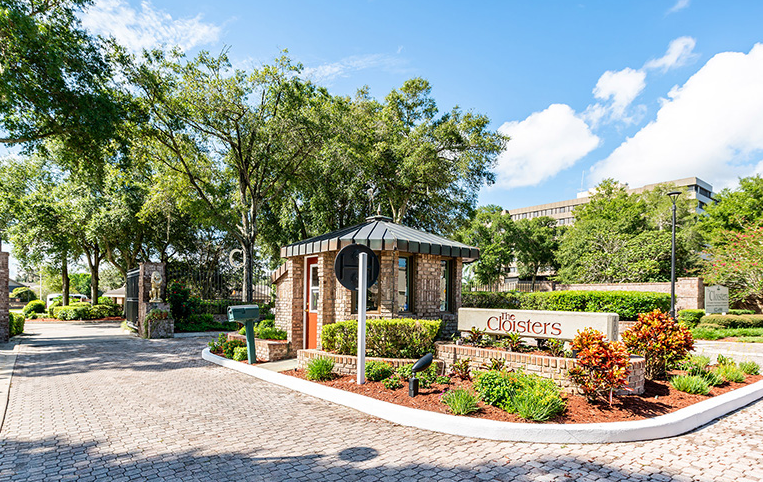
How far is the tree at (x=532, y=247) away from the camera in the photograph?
128ft

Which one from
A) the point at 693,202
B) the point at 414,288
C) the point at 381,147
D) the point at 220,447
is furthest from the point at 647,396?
the point at 693,202

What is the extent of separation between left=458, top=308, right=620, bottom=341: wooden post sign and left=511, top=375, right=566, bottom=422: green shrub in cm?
119

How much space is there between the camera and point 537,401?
214 inches

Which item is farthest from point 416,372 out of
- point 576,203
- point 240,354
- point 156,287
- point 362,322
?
point 576,203

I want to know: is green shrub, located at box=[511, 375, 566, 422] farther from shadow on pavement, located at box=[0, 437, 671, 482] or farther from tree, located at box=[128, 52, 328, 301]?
tree, located at box=[128, 52, 328, 301]

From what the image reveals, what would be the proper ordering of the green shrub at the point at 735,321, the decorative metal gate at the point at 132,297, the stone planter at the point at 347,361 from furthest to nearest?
the decorative metal gate at the point at 132,297 < the green shrub at the point at 735,321 < the stone planter at the point at 347,361

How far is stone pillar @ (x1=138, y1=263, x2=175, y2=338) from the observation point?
655 inches

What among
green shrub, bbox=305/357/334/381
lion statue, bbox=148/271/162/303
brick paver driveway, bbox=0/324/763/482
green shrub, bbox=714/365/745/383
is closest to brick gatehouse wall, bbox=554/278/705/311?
green shrub, bbox=714/365/745/383

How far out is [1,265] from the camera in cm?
1450

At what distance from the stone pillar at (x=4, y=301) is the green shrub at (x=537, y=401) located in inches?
676

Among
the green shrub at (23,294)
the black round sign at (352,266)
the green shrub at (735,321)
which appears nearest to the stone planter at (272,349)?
the black round sign at (352,266)

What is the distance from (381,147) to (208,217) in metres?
8.97

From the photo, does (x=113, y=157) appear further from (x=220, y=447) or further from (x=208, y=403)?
(x=220, y=447)

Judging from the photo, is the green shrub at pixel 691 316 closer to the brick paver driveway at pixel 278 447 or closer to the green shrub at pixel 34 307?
the brick paver driveway at pixel 278 447
